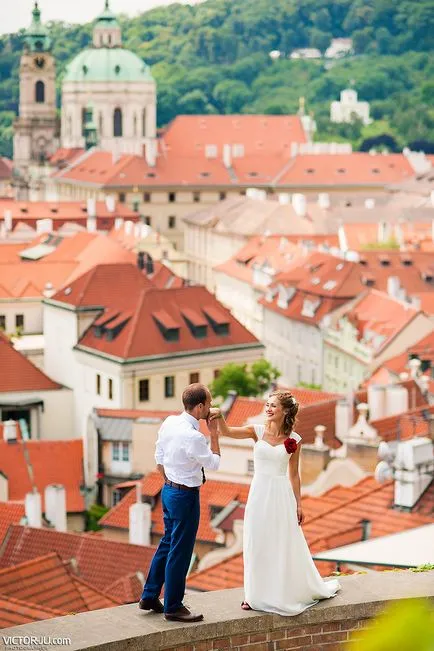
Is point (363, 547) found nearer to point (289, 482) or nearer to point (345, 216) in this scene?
point (289, 482)

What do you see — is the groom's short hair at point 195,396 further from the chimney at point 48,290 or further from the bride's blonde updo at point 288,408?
the chimney at point 48,290

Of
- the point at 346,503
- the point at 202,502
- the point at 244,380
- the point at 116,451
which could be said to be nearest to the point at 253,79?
the point at 244,380

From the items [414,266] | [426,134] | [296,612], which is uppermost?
[296,612]

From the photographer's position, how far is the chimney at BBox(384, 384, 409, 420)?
35.4 meters

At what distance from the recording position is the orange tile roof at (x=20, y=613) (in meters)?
14.0

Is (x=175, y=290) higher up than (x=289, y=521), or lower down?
lower down

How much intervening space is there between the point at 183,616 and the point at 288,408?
111cm

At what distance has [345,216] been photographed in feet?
290

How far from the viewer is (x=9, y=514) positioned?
28188mm

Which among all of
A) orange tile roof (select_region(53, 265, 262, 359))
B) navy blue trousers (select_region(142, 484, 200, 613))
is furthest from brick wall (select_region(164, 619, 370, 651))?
orange tile roof (select_region(53, 265, 262, 359))

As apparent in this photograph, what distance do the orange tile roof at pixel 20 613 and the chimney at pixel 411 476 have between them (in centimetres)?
493

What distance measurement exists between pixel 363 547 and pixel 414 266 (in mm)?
50041

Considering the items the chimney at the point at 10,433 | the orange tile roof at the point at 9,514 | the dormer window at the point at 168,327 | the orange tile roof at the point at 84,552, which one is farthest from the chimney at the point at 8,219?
the orange tile roof at the point at 84,552

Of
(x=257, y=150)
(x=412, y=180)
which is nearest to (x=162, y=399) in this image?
(x=412, y=180)
